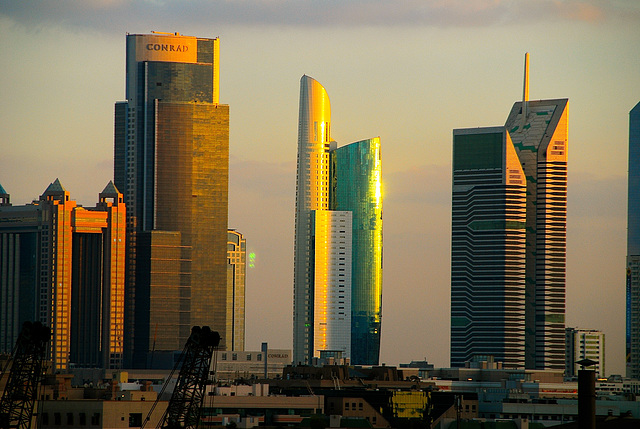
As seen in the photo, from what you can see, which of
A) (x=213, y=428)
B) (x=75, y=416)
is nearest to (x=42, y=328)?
(x=75, y=416)

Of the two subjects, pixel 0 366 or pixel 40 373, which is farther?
pixel 0 366

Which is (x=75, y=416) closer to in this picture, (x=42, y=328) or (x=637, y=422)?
(x=42, y=328)

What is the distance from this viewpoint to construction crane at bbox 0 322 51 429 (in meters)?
145

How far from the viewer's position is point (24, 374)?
480 ft

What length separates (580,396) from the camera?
108 meters

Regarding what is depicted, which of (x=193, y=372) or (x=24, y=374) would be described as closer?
(x=193, y=372)

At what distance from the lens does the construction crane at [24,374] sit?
14475 centimetres

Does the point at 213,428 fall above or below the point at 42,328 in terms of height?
below

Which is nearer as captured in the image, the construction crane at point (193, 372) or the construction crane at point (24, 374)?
the construction crane at point (193, 372)

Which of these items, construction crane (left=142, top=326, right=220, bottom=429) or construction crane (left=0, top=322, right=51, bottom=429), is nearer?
construction crane (left=142, top=326, right=220, bottom=429)

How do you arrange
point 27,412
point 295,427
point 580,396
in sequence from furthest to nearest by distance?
point 295,427 → point 27,412 → point 580,396

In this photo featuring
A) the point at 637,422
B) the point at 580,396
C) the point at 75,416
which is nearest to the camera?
the point at 580,396

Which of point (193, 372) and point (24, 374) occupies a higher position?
point (193, 372)

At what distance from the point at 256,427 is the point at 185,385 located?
49.8m
